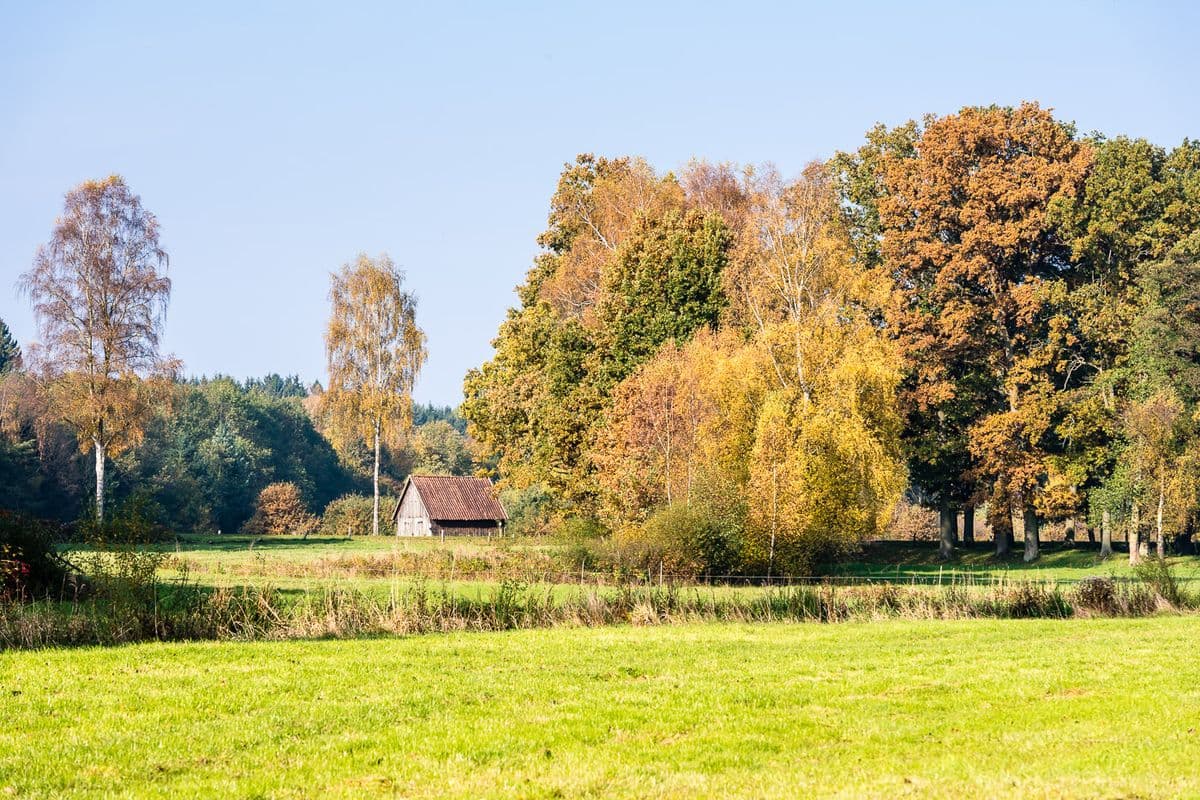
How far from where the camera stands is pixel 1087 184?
51.2 metres

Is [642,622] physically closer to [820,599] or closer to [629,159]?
[820,599]

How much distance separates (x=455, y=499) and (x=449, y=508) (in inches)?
45.3

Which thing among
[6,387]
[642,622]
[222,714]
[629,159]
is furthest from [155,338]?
[222,714]

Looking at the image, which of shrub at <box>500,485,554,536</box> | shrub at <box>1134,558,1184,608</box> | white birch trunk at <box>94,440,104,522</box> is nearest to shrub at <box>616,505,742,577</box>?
shrub at <box>1134,558,1184,608</box>

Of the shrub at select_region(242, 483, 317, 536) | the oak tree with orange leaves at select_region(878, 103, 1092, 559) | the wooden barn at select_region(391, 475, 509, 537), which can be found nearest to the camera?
the oak tree with orange leaves at select_region(878, 103, 1092, 559)

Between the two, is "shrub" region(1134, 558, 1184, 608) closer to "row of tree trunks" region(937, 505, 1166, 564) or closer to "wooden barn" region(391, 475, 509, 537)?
"row of tree trunks" region(937, 505, 1166, 564)

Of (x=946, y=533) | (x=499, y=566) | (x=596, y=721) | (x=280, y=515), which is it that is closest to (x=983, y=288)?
(x=946, y=533)

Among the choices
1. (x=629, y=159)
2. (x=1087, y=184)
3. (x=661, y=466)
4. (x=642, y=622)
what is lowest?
(x=642, y=622)

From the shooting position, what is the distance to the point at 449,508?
7569 cm

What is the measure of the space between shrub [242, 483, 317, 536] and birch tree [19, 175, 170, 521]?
88.0ft

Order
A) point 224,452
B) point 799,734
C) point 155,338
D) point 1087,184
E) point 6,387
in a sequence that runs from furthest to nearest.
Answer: point 224,452, point 6,387, point 155,338, point 1087,184, point 799,734

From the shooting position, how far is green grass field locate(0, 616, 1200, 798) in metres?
9.59

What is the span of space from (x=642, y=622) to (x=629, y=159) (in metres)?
40.2

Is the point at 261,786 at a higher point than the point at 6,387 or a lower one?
lower
